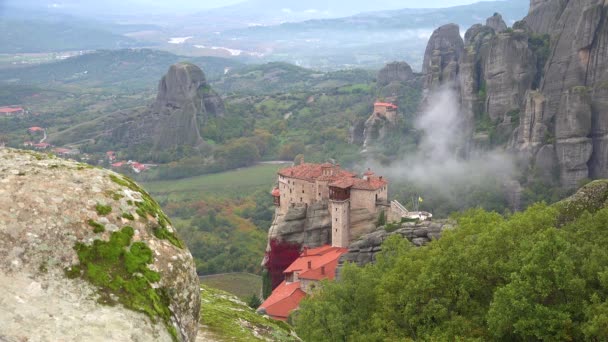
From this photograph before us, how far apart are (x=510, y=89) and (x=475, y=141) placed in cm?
814

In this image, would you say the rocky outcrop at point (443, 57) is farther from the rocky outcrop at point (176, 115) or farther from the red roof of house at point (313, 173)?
the red roof of house at point (313, 173)

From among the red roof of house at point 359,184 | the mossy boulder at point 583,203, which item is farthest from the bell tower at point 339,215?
the mossy boulder at point 583,203

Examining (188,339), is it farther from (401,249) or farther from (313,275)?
(313,275)

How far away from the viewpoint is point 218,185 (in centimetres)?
13838

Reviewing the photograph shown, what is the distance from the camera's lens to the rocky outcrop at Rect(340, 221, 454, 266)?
165 ft

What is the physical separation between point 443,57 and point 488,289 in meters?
125

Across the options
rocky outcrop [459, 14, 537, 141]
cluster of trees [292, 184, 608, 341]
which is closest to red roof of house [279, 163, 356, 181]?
cluster of trees [292, 184, 608, 341]

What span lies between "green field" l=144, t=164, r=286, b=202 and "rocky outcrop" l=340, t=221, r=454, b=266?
244 feet

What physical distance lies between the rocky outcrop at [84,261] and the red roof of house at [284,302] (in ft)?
124

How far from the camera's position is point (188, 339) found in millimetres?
12984

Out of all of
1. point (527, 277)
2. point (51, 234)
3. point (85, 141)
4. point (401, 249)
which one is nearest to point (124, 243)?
point (51, 234)

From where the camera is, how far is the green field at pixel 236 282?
241 ft

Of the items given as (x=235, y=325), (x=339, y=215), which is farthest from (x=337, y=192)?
(x=235, y=325)

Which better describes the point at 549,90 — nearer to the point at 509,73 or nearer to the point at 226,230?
the point at 509,73
